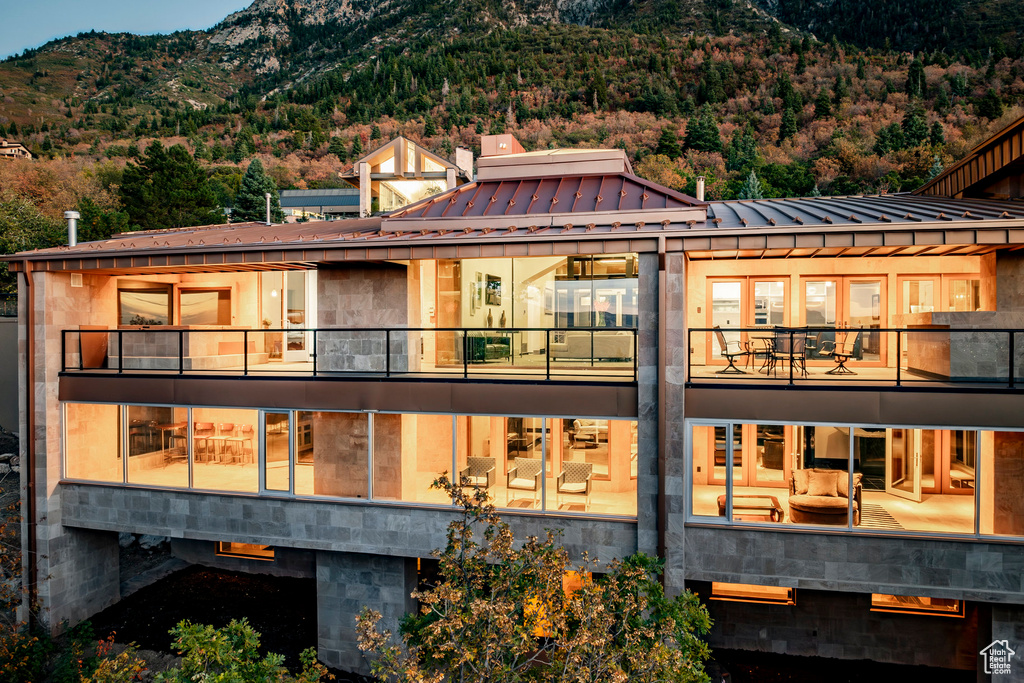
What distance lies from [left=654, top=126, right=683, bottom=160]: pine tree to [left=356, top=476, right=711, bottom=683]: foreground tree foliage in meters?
40.6

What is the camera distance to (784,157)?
4153 cm

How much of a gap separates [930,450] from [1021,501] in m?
1.59

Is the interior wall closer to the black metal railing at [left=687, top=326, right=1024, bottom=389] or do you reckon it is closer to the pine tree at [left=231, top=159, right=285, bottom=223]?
the black metal railing at [left=687, top=326, right=1024, bottom=389]

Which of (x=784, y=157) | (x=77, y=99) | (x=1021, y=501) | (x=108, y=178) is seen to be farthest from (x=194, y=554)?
(x=77, y=99)

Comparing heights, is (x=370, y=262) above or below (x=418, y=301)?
above

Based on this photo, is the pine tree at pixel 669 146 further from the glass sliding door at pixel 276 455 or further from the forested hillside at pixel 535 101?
the glass sliding door at pixel 276 455

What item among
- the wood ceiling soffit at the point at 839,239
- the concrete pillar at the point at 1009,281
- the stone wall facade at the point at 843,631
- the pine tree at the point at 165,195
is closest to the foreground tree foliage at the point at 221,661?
the stone wall facade at the point at 843,631

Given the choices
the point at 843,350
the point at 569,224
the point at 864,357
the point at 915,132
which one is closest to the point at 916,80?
the point at 915,132

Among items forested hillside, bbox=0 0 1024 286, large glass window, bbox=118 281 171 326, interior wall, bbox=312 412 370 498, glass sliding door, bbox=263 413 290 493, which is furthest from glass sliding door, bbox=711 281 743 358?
forested hillside, bbox=0 0 1024 286

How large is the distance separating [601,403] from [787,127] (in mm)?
44685

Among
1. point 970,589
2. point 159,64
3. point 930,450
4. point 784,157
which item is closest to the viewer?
point 970,589

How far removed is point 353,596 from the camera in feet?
36.1

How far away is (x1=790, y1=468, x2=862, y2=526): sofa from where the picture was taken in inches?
372

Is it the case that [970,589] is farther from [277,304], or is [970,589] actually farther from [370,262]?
[277,304]
